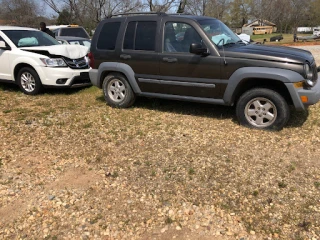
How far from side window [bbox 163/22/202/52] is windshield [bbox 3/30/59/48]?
4317 millimetres

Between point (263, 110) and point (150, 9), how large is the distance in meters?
20.1

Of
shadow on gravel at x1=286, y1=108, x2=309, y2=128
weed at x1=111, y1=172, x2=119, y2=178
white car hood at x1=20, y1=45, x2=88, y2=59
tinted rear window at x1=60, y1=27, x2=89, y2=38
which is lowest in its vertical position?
weed at x1=111, y1=172, x2=119, y2=178

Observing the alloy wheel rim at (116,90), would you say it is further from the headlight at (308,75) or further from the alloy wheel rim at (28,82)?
the headlight at (308,75)

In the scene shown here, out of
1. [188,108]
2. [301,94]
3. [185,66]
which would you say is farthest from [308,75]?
[188,108]

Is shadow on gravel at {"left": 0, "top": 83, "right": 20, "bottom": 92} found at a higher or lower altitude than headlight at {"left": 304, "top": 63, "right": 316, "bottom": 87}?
lower

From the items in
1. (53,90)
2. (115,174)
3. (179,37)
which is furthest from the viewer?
(53,90)

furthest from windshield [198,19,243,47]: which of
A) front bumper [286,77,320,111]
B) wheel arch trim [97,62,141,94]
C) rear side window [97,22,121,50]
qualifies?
rear side window [97,22,121,50]

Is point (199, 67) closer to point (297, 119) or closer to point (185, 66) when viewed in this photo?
point (185, 66)

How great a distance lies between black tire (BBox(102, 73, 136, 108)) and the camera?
6.29m

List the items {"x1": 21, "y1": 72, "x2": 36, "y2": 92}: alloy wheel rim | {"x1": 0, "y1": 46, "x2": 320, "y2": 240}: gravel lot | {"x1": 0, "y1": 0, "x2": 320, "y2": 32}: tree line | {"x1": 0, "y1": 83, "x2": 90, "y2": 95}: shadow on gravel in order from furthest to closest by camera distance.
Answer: {"x1": 0, "y1": 0, "x2": 320, "y2": 32}: tree line, {"x1": 0, "y1": 83, "x2": 90, "y2": 95}: shadow on gravel, {"x1": 21, "y1": 72, "x2": 36, "y2": 92}: alloy wheel rim, {"x1": 0, "y1": 46, "x2": 320, "y2": 240}: gravel lot

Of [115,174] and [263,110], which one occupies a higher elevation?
[263,110]

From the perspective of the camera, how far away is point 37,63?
761 centimetres

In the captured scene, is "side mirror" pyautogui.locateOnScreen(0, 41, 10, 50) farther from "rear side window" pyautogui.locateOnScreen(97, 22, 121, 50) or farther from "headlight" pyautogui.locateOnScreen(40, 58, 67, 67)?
"rear side window" pyautogui.locateOnScreen(97, 22, 121, 50)

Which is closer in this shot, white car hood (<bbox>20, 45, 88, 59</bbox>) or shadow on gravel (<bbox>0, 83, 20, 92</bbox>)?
white car hood (<bbox>20, 45, 88, 59</bbox>)
